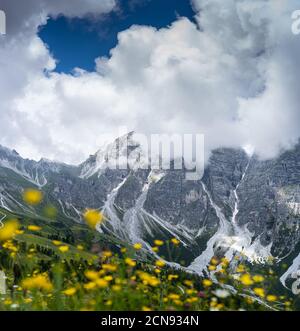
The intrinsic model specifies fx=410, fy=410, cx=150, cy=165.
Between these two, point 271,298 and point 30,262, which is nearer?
point 271,298
